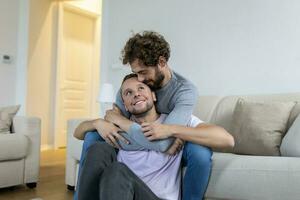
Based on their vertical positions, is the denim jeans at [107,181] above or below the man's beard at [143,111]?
below

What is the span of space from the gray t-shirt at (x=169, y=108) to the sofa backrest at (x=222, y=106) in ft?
2.89

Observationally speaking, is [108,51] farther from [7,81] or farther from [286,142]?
[286,142]

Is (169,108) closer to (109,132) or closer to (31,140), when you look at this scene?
(109,132)

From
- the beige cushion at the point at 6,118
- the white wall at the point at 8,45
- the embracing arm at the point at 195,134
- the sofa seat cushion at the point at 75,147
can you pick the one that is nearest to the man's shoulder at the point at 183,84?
the embracing arm at the point at 195,134

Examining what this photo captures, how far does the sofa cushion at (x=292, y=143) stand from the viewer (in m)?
1.84

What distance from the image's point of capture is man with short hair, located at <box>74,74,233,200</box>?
4.22 feet

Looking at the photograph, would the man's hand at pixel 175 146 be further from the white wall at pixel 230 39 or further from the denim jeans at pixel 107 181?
the white wall at pixel 230 39

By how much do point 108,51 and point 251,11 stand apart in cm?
164

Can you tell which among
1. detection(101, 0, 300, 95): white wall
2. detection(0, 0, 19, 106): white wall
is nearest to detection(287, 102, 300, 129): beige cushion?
detection(101, 0, 300, 95): white wall

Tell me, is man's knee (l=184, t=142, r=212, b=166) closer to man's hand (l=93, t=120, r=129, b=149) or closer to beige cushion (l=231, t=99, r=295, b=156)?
man's hand (l=93, t=120, r=129, b=149)

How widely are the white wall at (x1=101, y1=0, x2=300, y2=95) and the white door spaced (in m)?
1.77

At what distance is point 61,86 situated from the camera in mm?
5293

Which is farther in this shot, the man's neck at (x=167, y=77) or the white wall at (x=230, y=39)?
the white wall at (x=230, y=39)

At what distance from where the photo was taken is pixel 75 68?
557 centimetres
